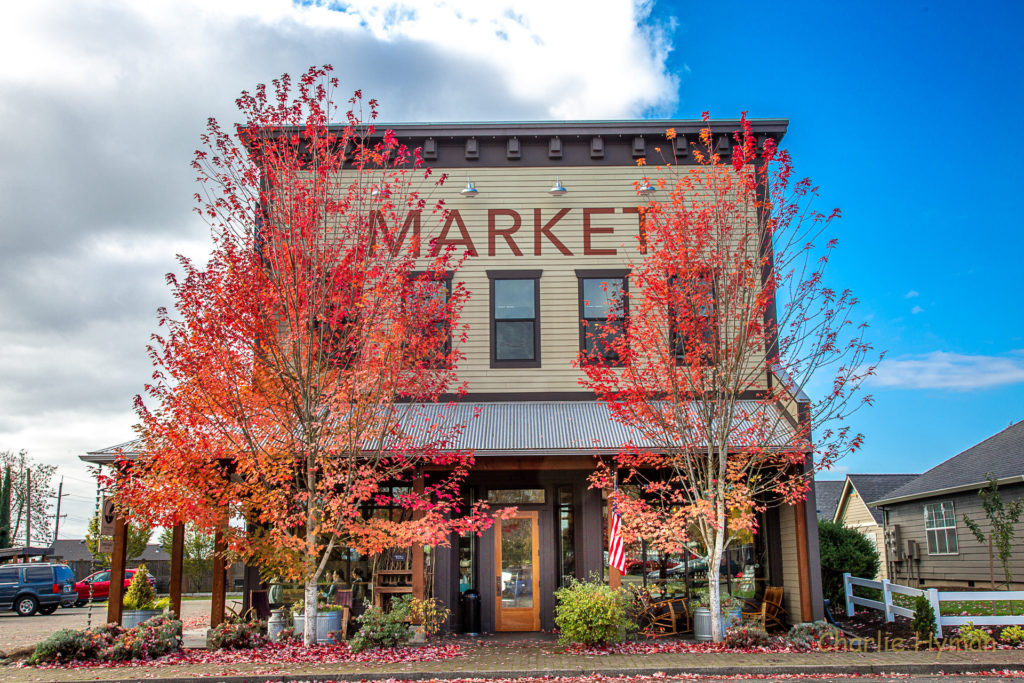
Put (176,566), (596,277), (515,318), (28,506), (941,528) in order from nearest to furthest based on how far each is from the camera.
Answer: (176,566)
(515,318)
(596,277)
(941,528)
(28,506)

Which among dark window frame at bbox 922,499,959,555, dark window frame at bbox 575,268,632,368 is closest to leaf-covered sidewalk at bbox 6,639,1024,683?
dark window frame at bbox 575,268,632,368

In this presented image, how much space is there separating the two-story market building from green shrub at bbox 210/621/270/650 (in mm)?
1813

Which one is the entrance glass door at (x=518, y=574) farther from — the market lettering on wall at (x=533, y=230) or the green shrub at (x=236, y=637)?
the market lettering on wall at (x=533, y=230)

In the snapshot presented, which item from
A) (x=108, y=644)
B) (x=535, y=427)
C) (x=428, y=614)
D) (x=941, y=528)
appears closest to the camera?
(x=108, y=644)

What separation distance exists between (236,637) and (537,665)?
5139 millimetres

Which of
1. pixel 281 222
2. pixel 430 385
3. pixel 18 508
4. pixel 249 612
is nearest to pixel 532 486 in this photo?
pixel 430 385

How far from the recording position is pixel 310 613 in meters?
12.4

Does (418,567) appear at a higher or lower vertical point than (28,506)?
lower

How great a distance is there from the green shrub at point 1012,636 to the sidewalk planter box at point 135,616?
14.0 metres

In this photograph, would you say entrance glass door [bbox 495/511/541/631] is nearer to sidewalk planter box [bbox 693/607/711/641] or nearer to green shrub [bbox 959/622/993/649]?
sidewalk planter box [bbox 693/607/711/641]

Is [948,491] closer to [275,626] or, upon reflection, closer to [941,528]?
[941,528]

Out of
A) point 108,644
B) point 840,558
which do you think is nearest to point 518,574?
point 108,644

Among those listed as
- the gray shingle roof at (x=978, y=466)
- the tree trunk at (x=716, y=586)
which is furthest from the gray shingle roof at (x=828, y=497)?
the tree trunk at (x=716, y=586)

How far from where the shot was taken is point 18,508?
50.6 m
